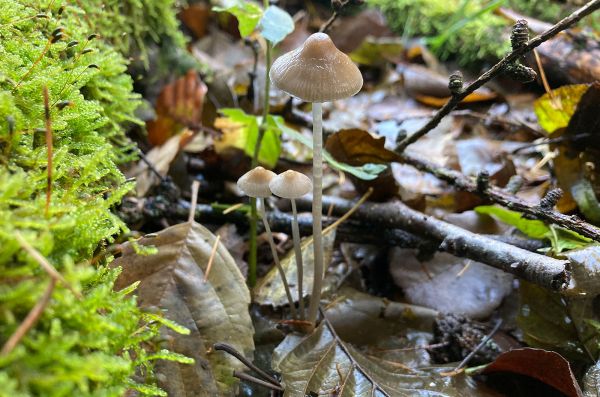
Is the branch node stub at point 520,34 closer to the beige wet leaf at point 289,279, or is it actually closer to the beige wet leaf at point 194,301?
the beige wet leaf at point 289,279

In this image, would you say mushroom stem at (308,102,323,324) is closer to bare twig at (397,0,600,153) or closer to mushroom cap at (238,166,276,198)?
mushroom cap at (238,166,276,198)

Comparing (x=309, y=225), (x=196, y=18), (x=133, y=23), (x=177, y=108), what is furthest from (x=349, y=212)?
(x=196, y=18)

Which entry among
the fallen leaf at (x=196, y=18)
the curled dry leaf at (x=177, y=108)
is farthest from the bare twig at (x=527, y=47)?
the fallen leaf at (x=196, y=18)

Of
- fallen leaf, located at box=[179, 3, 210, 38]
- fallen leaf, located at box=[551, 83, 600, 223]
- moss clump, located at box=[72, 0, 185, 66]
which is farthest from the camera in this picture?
fallen leaf, located at box=[179, 3, 210, 38]

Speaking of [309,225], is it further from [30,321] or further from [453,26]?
[453,26]

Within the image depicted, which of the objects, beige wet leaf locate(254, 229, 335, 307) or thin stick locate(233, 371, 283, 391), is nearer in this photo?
thin stick locate(233, 371, 283, 391)

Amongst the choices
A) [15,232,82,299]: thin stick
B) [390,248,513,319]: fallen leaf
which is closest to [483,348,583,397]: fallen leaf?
[390,248,513,319]: fallen leaf

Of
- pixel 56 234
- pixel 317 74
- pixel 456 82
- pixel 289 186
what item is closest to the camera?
pixel 56 234
